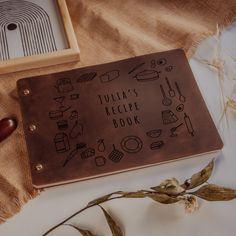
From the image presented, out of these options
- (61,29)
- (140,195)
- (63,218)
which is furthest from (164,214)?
(61,29)

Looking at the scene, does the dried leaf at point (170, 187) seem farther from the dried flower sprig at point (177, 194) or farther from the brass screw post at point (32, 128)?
the brass screw post at point (32, 128)

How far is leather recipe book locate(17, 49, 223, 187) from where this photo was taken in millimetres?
746

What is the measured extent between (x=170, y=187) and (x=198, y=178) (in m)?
0.06

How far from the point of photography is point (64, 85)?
84 cm

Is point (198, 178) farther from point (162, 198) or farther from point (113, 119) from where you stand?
point (113, 119)

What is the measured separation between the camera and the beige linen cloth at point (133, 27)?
35.8 inches

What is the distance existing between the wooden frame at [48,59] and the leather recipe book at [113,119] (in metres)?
0.04

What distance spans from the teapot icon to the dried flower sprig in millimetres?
232

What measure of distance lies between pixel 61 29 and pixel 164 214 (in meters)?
0.46

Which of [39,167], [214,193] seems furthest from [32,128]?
[214,193]

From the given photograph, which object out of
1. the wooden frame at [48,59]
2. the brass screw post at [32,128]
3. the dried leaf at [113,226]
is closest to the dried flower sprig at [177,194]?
the dried leaf at [113,226]

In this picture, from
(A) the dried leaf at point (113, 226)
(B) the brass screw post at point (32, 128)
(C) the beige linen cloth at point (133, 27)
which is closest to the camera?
(A) the dried leaf at point (113, 226)

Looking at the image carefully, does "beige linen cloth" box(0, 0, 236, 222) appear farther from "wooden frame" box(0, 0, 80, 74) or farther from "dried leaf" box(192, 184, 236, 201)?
"dried leaf" box(192, 184, 236, 201)

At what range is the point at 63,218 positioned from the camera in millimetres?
704
